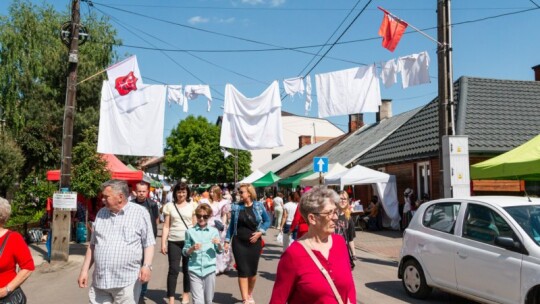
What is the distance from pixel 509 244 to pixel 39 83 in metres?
26.1

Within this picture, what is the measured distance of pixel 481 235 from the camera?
7035mm

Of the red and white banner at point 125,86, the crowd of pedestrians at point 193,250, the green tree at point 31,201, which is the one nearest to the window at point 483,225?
the crowd of pedestrians at point 193,250

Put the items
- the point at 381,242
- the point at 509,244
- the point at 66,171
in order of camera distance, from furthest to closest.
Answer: the point at 381,242, the point at 66,171, the point at 509,244

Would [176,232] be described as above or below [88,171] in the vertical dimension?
below

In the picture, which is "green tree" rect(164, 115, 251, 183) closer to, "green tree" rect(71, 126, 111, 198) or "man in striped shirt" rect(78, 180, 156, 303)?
"green tree" rect(71, 126, 111, 198)

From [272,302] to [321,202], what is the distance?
65cm

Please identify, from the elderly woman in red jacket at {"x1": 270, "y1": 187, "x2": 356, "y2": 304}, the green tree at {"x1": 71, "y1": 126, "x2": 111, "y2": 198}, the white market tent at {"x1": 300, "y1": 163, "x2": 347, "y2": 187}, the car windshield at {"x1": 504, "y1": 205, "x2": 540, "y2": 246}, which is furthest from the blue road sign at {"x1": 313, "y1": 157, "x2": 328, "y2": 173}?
the elderly woman in red jacket at {"x1": 270, "y1": 187, "x2": 356, "y2": 304}

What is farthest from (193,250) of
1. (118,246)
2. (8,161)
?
(8,161)

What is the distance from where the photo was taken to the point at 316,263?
9.71 ft

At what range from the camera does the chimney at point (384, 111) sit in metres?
35.1

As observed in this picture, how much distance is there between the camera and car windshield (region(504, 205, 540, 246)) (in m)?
6.47

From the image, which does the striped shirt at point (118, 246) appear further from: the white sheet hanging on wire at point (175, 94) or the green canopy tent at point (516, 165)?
the white sheet hanging on wire at point (175, 94)

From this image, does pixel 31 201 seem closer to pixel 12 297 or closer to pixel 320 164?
pixel 320 164

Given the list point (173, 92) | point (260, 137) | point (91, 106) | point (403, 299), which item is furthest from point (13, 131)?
point (403, 299)
